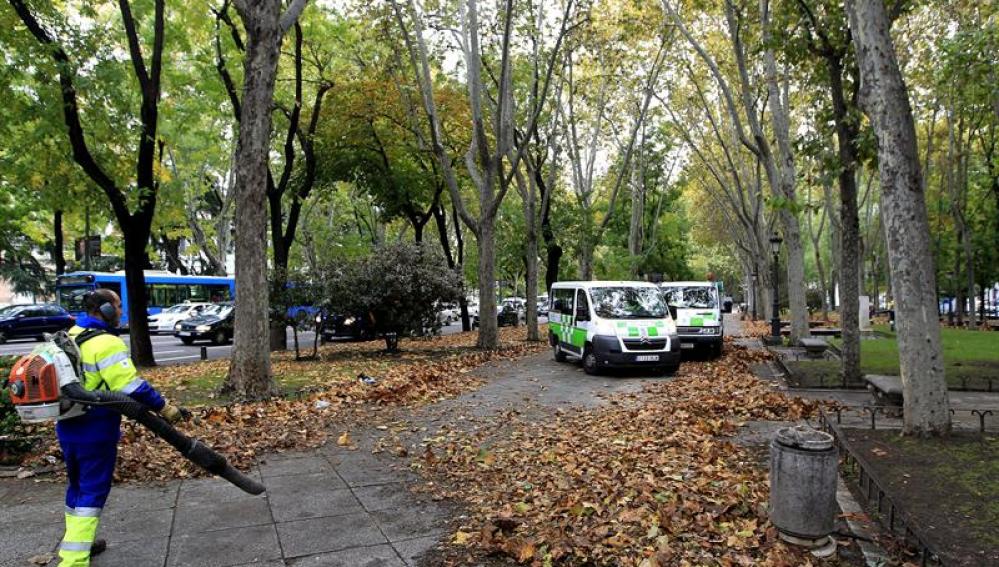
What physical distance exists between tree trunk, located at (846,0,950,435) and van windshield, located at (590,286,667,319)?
24.7 ft

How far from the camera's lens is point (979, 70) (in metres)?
12.3

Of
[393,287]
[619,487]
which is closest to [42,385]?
[619,487]

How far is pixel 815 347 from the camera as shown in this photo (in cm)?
1446

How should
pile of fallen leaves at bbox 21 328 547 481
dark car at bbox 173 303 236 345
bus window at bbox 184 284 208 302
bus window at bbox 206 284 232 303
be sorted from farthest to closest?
bus window at bbox 206 284 232 303 → bus window at bbox 184 284 208 302 → dark car at bbox 173 303 236 345 → pile of fallen leaves at bbox 21 328 547 481

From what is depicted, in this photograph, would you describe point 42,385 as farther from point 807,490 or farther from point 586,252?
point 586,252

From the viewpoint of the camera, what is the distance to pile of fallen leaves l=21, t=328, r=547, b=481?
6.63m

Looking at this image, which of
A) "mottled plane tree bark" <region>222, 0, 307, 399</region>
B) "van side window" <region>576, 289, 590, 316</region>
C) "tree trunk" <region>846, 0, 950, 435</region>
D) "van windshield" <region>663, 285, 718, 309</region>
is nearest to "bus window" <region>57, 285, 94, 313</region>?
"mottled plane tree bark" <region>222, 0, 307, 399</region>

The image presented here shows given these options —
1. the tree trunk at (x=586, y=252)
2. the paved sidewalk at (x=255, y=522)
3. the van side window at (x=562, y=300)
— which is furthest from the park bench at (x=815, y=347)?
the tree trunk at (x=586, y=252)

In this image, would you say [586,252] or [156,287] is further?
[156,287]

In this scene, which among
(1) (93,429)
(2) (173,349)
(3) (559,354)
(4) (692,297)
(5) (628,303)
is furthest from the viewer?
(2) (173,349)

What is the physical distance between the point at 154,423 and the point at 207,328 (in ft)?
75.7

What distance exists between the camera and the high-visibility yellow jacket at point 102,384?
13.4 ft

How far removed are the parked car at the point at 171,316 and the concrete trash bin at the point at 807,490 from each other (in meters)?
29.8

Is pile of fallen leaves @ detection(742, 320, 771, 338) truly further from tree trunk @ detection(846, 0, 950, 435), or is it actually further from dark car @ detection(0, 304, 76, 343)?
dark car @ detection(0, 304, 76, 343)
